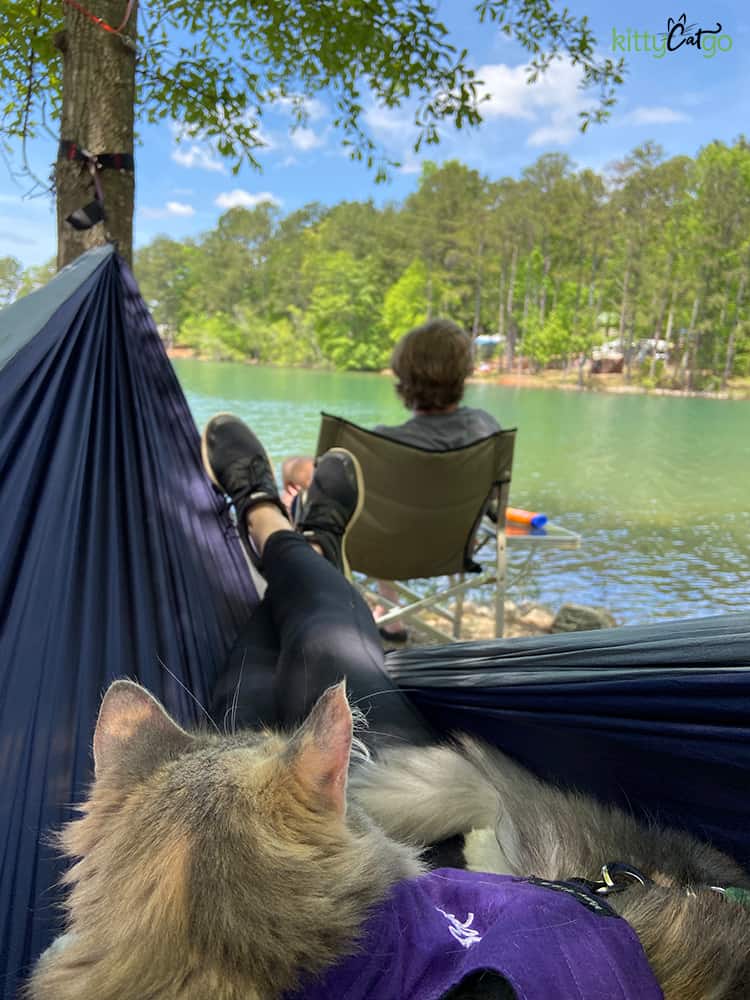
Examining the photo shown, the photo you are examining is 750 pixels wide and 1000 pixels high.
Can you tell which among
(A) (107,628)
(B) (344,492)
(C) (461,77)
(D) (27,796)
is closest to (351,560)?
(B) (344,492)

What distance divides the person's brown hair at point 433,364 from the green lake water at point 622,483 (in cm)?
177

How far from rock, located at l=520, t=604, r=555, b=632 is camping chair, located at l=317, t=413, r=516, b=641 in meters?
1.01

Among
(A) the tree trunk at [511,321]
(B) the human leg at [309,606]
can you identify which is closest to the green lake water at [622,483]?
(B) the human leg at [309,606]

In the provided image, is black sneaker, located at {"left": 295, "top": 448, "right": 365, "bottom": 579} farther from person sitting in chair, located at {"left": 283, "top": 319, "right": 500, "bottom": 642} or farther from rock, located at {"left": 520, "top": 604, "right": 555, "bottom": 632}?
rock, located at {"left": 520, "top": 604, "right": 555, "bottom": 632}

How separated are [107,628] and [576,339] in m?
32.6

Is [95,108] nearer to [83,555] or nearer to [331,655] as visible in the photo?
[83,555]

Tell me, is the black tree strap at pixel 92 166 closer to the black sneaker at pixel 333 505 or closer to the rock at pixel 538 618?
the black sneaker at pixel 333 505

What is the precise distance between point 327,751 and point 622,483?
29.4ft

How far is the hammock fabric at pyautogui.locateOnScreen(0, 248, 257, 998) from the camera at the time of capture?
957mm

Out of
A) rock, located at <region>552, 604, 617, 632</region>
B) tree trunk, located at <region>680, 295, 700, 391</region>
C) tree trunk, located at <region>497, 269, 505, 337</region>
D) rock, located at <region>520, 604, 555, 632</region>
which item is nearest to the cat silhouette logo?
rock, located at <region>552, 604, 617, 632</region>

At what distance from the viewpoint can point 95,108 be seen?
2162 mm

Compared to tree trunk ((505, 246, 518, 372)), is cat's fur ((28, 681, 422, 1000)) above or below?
below

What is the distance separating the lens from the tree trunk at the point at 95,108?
7.03ft

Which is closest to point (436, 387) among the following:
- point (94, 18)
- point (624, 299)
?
point (94, 18)
